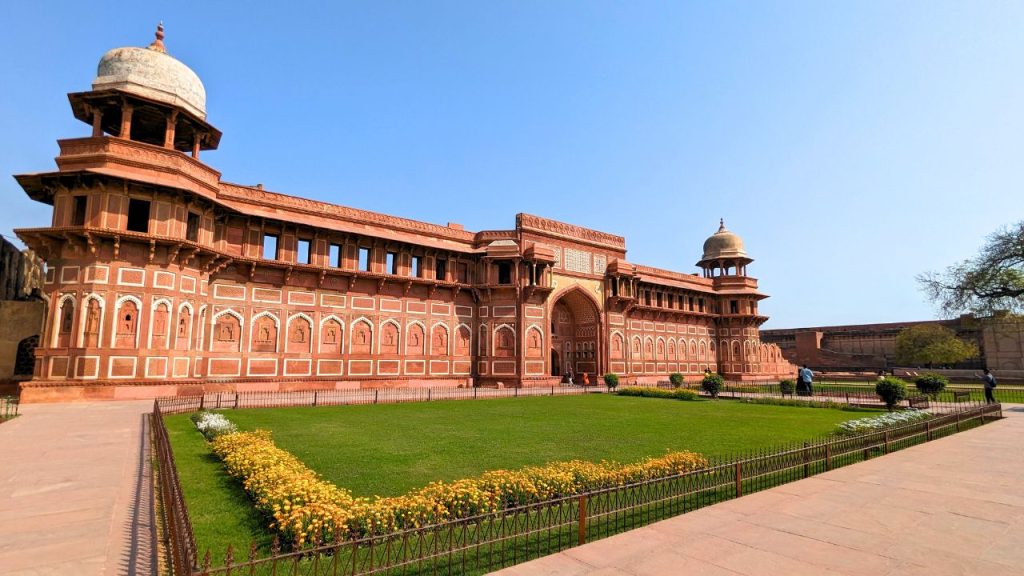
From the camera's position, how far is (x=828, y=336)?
56281mm

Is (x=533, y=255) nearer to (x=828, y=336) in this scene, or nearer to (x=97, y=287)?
(x=97, y=287)

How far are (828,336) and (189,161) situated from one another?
2449 inches

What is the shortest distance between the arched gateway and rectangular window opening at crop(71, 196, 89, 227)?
75.8 feet

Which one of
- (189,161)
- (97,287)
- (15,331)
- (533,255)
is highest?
(189,161)

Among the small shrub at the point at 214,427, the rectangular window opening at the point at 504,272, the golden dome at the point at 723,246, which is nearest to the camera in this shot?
the small shrub at the point at 214,427

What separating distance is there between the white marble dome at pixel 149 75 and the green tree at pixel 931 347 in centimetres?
5478

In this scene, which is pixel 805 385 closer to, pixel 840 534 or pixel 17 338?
pixel 840 534

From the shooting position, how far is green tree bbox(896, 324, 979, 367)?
136ft

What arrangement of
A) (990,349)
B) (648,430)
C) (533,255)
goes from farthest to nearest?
(990,349), (533,255), (648,430)

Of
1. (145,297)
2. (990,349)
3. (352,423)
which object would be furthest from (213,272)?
(990,349)

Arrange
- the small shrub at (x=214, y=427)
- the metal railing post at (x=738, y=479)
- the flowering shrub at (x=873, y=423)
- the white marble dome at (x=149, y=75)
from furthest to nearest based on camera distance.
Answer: the white marble dome at (x=149, y=75)
the flowering shrub at (x=873, y=423)
the small shrub at (x=214, y=427)
the metal railing post at (x=738, y=479)

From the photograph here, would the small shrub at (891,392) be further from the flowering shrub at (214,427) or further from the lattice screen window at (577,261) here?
the flowering shrub at (214,427)

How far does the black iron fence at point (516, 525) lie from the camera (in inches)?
145

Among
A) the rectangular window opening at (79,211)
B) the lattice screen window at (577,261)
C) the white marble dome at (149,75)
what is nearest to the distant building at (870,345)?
the lattice screen window at (577,261)
